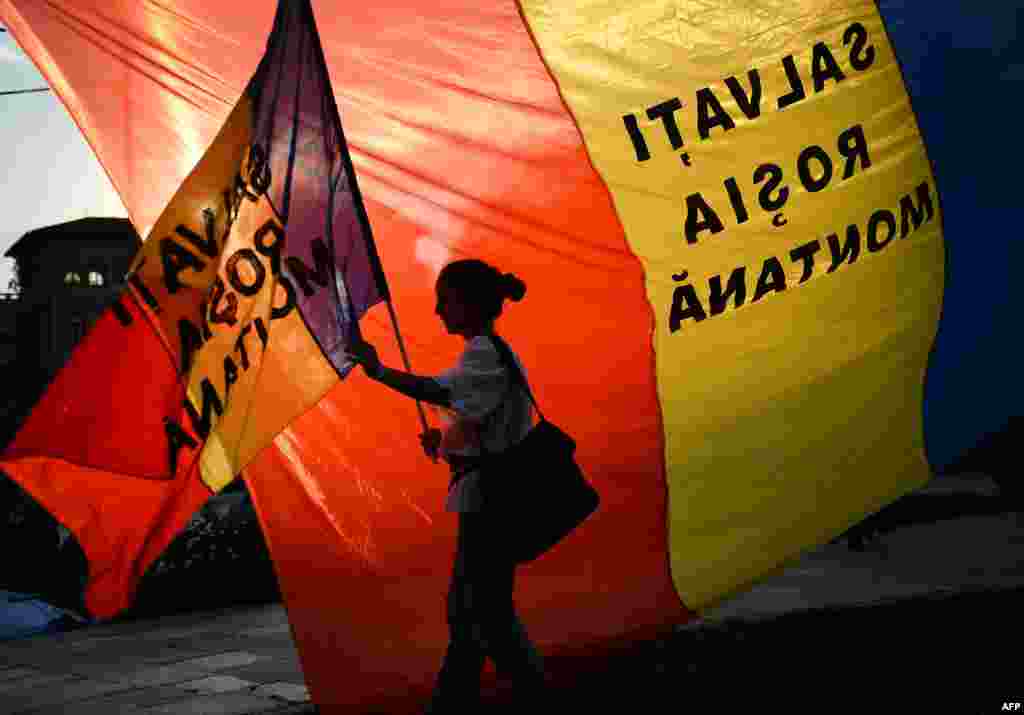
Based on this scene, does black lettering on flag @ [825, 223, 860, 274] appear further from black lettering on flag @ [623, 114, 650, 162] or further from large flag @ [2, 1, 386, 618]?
large flag @ [2, 1, 386, 618]

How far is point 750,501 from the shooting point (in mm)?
4594

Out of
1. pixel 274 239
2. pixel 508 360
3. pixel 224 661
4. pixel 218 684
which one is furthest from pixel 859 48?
pixel 224 661

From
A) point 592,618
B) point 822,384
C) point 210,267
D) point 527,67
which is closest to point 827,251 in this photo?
point 822,384

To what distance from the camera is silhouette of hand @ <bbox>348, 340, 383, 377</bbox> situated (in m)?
3.71

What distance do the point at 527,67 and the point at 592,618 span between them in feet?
7.14

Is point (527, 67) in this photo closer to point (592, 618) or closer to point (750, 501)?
point (750, 501)

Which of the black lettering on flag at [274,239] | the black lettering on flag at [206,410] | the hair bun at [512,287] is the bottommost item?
the black lettering on flag at [206,410]

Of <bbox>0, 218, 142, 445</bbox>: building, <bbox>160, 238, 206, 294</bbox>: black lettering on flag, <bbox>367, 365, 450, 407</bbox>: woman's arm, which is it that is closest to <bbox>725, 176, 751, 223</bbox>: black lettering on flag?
<bbox>367, 365, 450, 407</bbox>: woman's arm

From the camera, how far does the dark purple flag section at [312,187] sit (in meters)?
3.76

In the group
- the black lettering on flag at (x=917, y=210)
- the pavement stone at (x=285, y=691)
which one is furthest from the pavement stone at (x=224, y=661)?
the black lettering on flag at (x=917, y=210)

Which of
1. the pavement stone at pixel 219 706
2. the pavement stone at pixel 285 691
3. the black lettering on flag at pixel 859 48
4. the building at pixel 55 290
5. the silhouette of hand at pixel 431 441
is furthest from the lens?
the building at pixel 55 290

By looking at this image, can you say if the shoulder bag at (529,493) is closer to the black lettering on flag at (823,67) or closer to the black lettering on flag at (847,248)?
the black lettering on flag at (847,248)

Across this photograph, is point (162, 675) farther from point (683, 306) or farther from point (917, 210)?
point (917, 210)

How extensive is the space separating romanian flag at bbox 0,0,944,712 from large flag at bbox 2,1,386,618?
0.61m
